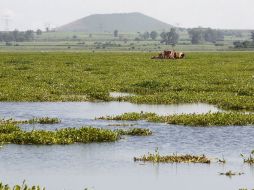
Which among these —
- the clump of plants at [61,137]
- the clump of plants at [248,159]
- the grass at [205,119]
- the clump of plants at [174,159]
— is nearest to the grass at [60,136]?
the clump of plants at [61,137]

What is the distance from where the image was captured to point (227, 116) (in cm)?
2838

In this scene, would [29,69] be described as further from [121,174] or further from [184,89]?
[121,174]

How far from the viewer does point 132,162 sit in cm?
2000

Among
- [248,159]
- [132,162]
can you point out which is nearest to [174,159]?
[132,162]

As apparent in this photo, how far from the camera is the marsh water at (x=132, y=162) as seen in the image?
57.4 ft

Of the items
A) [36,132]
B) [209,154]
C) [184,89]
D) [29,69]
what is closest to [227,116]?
[209,154]

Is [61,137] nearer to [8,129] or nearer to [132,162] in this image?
[8,129]

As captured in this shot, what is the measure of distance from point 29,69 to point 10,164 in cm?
4281

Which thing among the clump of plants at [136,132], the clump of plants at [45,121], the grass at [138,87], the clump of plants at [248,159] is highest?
the clump of plants at [248,159]

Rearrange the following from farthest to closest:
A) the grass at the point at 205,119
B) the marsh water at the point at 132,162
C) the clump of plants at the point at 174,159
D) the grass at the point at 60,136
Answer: the grass at the point at 205,119, the grass at the point at 60,136, the clump of plants at the point at 174,159, the marsh water at the point at 132,162

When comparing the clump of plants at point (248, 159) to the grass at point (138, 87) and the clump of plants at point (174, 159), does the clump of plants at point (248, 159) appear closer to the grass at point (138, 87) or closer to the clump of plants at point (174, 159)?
the clump of plants at point (174, 159)

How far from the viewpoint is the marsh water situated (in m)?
17.5

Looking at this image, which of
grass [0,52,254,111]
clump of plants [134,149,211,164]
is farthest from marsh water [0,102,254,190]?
grass [0,52,254,111]

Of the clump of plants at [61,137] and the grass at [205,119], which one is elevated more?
the clump of plants at [61,137]
